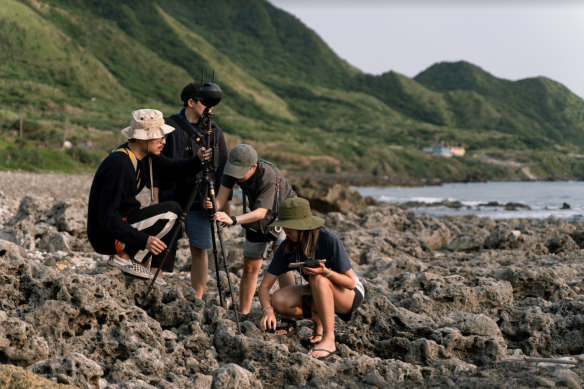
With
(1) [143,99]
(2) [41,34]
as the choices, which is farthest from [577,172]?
(2) [41,34]

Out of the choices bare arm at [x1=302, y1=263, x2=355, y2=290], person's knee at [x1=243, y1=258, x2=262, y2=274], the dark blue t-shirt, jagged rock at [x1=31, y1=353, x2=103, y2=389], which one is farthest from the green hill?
jagged rock at [x1=31, y1=353, x2=103, y2=389]

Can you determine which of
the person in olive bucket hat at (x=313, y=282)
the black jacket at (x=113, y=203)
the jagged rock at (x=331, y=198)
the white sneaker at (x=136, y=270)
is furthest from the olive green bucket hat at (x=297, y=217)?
the jagged rock at (x=331, y=198)

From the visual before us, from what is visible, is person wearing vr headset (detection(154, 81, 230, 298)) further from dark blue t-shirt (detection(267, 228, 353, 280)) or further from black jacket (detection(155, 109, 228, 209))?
dark blue t-shirt (detection(267, 228, 353, 280))

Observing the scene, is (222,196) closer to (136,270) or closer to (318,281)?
(136,270)

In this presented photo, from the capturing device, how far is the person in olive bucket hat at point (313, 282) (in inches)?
208

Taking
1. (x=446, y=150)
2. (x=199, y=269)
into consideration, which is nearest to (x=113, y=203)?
(x=199, y=269)

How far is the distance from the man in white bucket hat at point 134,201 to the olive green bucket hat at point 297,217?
1032 millimetres

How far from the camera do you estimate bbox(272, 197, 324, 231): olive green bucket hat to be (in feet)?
17.2

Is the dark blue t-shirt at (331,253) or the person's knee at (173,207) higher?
the person's knee at (173,207)

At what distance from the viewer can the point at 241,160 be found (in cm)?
566

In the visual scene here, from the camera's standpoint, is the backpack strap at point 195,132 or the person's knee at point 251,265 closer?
the person's knee at point 251,265

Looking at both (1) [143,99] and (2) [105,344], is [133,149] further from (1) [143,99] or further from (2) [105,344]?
(1) [143,99]

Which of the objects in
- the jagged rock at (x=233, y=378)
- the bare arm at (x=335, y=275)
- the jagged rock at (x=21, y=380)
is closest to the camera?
the jagged rock at (x=21, y=380)

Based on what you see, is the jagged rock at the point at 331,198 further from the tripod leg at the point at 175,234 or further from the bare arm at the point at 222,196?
the tripod leg at the point at 175,234
